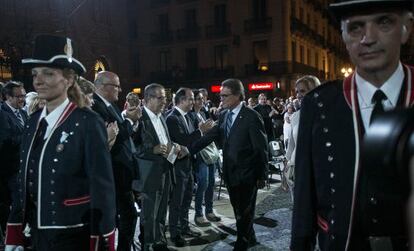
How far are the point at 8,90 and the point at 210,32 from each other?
31768mm

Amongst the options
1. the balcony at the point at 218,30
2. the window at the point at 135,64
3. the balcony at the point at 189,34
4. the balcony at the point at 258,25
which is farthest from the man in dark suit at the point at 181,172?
Answer: the window at the point at 135,64

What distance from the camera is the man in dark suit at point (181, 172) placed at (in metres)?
6.66

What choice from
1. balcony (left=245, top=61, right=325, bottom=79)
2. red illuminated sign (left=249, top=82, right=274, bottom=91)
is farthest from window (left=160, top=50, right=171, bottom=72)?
red illuminated sign (left=249, top=82, right=274, bottom=91)

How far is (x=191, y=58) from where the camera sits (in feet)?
129

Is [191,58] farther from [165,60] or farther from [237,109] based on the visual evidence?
[237,109]

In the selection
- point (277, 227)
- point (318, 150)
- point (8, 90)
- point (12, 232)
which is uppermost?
point (8, 90)

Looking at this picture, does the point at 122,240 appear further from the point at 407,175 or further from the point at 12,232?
the point at 407,175

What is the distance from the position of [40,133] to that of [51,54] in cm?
59

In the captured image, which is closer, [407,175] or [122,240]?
[407,175]

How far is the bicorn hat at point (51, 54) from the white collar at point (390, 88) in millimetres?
2156

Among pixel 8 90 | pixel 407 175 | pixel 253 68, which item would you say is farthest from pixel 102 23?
pixel 407 175

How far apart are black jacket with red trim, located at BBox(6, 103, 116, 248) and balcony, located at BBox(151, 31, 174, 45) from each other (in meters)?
37.9

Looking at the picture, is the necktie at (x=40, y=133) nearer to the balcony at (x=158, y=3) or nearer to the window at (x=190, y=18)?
the window at (x=190, y=18)

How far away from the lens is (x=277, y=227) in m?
7.09
